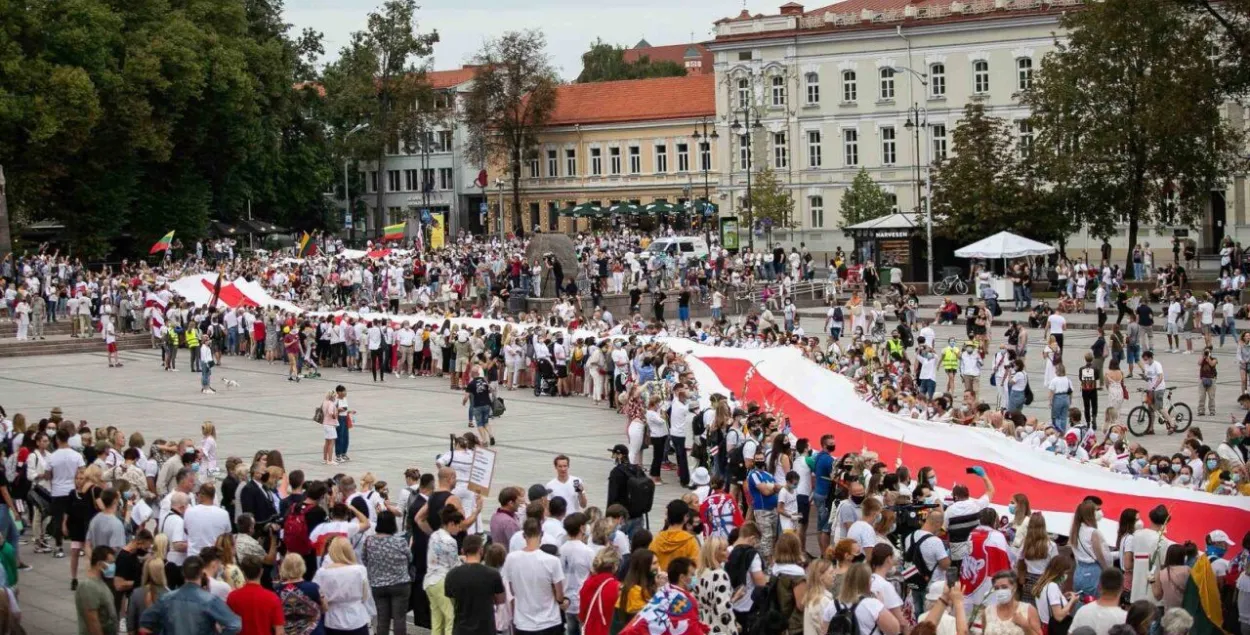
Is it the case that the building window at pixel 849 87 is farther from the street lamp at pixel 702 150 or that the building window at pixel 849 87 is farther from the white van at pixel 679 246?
the white van at pixel 679 246

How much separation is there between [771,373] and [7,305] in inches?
1244

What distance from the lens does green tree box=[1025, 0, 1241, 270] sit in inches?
2244

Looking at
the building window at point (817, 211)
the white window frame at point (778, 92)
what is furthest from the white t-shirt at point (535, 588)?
the white window frame at point (778, 92)

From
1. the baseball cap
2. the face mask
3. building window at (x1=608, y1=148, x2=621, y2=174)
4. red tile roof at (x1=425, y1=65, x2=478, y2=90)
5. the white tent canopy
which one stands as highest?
red tile roof at (x1=425, y1=65, x2=478, y2=90)

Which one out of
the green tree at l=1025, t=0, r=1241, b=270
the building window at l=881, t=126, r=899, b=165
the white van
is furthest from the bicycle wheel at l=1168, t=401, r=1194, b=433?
the building window at l=881, t=126, r=899, b=165

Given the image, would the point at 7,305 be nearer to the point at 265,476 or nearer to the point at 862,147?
the point at 265,476

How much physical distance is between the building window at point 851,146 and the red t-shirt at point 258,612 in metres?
74.0

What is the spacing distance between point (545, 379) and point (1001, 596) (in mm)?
24772

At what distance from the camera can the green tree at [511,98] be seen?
102m

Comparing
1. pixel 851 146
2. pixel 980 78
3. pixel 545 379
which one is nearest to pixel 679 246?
pixel 851 146

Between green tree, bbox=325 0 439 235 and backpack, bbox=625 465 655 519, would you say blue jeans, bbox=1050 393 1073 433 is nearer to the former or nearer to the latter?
backpack, bbox=625 465 655 519

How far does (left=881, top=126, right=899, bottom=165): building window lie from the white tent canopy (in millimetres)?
28470

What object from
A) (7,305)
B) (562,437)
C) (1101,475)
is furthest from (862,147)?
(1101,475)

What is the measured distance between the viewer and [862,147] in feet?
276
